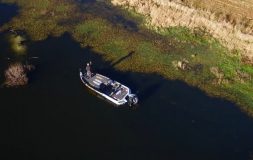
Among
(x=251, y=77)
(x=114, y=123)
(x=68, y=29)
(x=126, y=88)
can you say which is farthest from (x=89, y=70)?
(x=251, y=77)

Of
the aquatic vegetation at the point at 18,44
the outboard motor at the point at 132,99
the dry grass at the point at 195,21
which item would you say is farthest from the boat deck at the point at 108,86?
the dry grass at the point at 195,21

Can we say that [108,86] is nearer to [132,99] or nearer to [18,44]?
[132,99]

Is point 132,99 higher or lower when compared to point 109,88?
higher

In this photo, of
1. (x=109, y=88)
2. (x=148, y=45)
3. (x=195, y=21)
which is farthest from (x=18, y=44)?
(x=195, y=21)

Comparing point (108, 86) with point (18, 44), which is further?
point (18, 44)

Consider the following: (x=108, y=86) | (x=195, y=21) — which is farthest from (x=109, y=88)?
(x=195, y=21)

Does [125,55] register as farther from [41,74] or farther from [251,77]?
[251,77]

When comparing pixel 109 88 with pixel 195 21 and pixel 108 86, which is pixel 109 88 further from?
pixel 195 21
